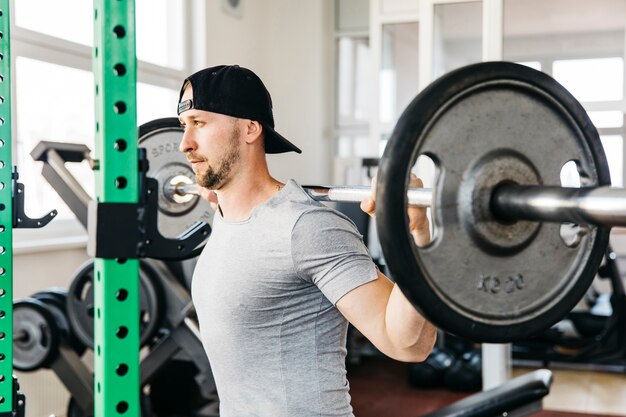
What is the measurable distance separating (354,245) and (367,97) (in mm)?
5513

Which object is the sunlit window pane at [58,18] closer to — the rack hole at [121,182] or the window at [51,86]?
the window at [51,86]

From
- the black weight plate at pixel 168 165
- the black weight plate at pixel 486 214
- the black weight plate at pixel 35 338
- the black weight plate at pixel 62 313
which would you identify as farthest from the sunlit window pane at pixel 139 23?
the black weight plate at pixel 486 214

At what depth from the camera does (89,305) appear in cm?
326

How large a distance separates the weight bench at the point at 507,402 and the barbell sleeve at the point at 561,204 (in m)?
1.88

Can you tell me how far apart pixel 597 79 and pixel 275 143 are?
123 inches

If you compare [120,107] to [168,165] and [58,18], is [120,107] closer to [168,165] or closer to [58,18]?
[168,165]

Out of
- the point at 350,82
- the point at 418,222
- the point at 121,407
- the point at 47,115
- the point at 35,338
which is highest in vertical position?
the point at 350,82

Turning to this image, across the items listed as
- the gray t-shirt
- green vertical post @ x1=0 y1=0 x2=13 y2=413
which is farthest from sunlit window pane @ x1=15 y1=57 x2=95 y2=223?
the gray t-shirt

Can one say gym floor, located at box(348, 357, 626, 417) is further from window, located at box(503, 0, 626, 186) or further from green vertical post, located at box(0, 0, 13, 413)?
green vertical post, located at box(0, 0, 13, 413)

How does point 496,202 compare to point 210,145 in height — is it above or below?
below

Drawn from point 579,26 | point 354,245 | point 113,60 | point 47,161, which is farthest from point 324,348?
point 579,26

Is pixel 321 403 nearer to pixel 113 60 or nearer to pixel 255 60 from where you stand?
pixel 113 60

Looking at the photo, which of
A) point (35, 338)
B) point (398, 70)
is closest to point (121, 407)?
point (35, 338)

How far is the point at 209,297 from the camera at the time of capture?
1.50m
